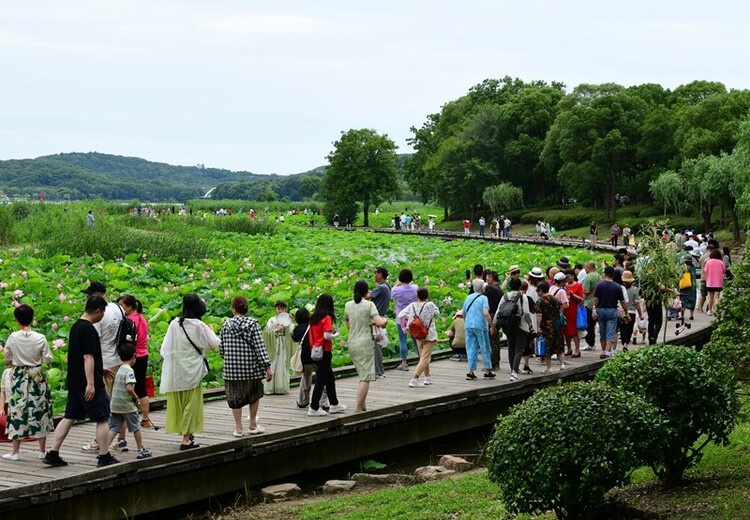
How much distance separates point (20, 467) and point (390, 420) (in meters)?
5.08

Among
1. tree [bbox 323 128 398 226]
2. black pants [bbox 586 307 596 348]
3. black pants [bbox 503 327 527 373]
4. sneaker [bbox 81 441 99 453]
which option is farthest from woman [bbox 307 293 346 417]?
tree [bbox 323 128 398 226]

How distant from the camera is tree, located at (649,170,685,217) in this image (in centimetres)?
5938

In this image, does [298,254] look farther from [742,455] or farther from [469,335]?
[742,455]

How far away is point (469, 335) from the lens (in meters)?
15.9

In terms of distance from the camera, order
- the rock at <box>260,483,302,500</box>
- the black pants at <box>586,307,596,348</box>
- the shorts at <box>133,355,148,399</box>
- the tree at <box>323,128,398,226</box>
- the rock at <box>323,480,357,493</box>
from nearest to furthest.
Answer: the rock at <box>260,483,302,500</box>
the rock at <box>323,480,357,493</box>
the shorts at <box>133,355,148,399</box>
the black pants at <box>586,307,596,348</box>
the tree at <box>323,128,398,226</box>

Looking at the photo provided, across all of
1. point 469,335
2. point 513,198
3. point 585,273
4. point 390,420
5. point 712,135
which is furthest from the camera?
point 513,198

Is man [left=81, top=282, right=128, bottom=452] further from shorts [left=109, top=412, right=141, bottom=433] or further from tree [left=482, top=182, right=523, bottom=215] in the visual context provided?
tree [left=482, top=182, right=523, bottom=215]

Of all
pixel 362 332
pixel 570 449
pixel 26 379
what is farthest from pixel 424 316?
pixel 570 449

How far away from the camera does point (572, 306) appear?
59.8ft

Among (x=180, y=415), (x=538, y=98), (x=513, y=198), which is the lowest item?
(x=180, y=415)

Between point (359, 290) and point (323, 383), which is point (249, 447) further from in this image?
point (359, 290)

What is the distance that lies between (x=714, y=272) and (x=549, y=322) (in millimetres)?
8130

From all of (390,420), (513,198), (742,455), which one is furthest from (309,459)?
(513,198)

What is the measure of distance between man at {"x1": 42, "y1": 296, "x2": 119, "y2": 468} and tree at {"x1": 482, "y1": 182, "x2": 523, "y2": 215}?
69.3 metres
